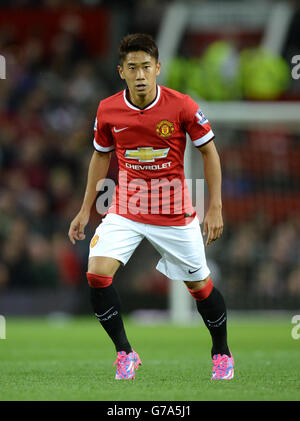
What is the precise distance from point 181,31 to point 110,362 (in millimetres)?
12848

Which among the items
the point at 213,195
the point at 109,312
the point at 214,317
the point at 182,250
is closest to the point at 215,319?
the point at 214,317

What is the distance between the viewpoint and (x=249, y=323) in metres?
13.5

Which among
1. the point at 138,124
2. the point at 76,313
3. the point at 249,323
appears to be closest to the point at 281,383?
the point at 138,124

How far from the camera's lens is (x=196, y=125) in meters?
6.32

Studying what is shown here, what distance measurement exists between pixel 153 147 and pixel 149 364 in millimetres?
2043

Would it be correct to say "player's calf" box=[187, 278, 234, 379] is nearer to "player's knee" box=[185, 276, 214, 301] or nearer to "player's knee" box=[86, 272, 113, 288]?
"player's knee" box=[185, 276, 214, 301]

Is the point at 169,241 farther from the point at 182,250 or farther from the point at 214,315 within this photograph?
the point at 214,315

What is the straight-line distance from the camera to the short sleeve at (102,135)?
6.47 metres

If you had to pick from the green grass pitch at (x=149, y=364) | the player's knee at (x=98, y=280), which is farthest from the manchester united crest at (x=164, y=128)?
the green grass pitch at (x=149, y=364)

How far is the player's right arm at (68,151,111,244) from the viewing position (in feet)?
21.5

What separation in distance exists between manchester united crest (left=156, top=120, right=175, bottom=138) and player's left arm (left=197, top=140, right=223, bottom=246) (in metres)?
0.24

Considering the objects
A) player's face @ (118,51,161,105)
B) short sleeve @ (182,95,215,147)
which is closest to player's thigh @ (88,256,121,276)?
short sleeve @ (182,95,215,147)

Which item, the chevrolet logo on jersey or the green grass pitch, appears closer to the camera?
the green grass pitch

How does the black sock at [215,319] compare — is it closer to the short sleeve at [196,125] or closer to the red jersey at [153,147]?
the red jersey at [153,147]
